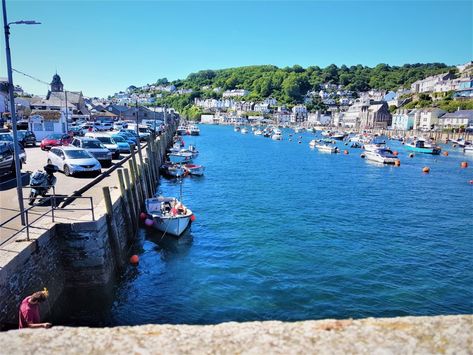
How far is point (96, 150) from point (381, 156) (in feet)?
170

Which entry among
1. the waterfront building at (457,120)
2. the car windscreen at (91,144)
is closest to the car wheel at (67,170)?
the car windscreen at (91,144)

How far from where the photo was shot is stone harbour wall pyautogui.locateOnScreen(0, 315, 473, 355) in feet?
15.4

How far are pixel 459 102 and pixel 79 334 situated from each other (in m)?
175

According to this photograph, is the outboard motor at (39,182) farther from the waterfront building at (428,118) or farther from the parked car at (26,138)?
the waterfront building at (428,118)

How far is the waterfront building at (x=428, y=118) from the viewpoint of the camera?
132250mm

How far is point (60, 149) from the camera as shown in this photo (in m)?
25.4

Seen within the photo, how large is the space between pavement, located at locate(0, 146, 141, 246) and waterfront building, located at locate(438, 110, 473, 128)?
120 meters

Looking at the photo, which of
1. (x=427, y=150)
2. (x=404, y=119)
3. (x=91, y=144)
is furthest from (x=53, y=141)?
(x=404, y=119)

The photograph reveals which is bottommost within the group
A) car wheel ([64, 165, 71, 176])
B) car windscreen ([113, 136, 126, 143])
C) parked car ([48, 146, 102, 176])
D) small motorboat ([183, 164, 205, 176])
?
small motorboat ([183, 164, 205, 176])

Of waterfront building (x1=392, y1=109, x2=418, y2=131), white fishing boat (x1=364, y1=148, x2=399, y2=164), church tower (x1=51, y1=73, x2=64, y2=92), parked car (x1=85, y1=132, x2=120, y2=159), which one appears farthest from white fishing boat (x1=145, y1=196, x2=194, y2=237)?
waterfront building (x1=392, y1=109, x2=418, y2=131)

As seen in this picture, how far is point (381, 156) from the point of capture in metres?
66.0

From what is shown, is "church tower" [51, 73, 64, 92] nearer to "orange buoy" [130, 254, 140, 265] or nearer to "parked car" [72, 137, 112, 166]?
"parked car" [72, 137, 112, 166]

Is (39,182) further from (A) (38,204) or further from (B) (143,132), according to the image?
(B) (143,132)

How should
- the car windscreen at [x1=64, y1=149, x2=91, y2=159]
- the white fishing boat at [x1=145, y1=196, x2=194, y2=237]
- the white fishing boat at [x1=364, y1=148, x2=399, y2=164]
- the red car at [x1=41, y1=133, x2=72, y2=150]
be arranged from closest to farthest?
the white fishing boat at [x1=145, y1=196, x2=194, y2=237] → the car windscreen at [x1=64, y1=149, x2=91, y2=159] → the red car at [x1=41, y1=133, x2=72, y2=150] → the white fishing boat at [x1=364, y1=148, x2=399, y2=164]
